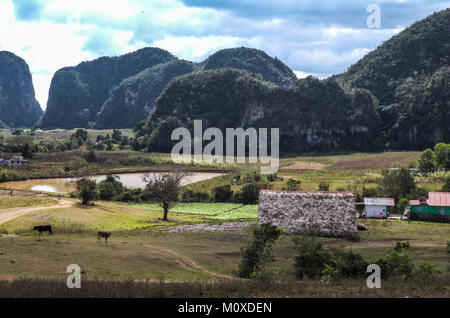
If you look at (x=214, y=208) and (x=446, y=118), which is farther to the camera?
(x=446, y=118)

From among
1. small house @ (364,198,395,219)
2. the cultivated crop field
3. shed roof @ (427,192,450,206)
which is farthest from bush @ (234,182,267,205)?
shed roof @ (427,192,450,206)

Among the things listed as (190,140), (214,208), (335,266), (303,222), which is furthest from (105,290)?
(190,140)

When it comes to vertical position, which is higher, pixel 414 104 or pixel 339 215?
pixel 414 104

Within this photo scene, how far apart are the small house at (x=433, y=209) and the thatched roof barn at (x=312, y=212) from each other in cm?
1146

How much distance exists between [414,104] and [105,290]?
13954 cm

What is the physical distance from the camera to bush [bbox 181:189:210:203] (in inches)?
2336

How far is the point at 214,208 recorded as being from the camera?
5347 cm

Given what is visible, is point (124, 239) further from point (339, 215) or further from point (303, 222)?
point (339, 215)

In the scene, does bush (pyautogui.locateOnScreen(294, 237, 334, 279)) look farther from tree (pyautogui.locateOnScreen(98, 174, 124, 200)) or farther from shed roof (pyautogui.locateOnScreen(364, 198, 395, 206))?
tree (pyautogui.locateOnScreen(98, 174, 124, 200))

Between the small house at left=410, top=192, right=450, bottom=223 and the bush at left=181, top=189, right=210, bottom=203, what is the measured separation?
80.7 feet

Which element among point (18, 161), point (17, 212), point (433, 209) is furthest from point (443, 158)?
point (18, 161)

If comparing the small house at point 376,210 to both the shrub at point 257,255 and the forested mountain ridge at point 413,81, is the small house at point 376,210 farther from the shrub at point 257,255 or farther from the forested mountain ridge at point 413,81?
the forested mountain ridge at point 413,81

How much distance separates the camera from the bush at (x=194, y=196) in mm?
59344
